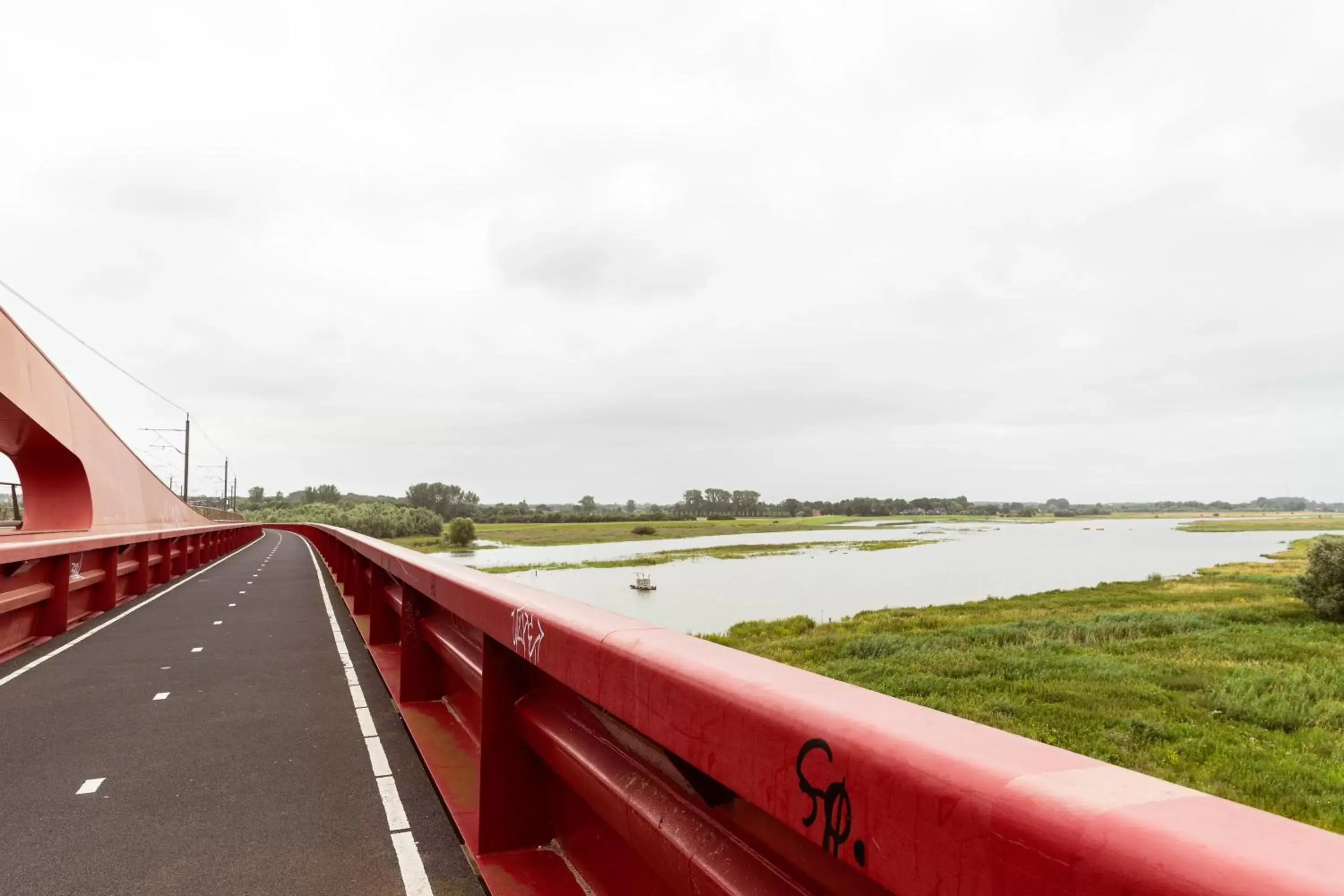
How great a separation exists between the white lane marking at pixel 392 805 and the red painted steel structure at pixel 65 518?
6.24 metres

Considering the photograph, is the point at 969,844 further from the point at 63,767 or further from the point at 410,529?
the point at 410,529

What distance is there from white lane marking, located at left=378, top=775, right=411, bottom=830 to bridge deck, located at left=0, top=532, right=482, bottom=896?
0.01 metres

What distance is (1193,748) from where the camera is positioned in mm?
9422

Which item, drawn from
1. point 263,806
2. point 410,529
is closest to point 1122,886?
point 263,806

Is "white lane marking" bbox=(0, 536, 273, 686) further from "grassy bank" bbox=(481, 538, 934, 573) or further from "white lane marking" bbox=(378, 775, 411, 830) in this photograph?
"grassy bank" bbox=(481, 538, 934, 573)

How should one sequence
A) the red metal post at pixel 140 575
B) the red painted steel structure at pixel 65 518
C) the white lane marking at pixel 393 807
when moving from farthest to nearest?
1. the red metal post at pixel 140 575
2. the red painted steel structure at pixel 65 518
3. the white lane marking at pixel 393 807

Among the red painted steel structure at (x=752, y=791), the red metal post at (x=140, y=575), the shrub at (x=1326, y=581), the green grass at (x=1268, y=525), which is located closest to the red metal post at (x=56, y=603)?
the red metal post at (x=140, y=575)

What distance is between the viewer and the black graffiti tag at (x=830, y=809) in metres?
1.30

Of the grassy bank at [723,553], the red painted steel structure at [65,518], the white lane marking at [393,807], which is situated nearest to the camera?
the white lane marking at [393,807]

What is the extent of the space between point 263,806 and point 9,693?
4.33 m

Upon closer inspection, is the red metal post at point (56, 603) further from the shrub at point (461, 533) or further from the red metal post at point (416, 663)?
the shrub at point (461, 533)

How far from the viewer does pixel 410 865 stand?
12.0 ft

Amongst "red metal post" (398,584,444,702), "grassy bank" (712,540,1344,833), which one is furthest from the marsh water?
"grassy bank" (712,540,1344,833)

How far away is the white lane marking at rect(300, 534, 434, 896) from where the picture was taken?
3.50m
